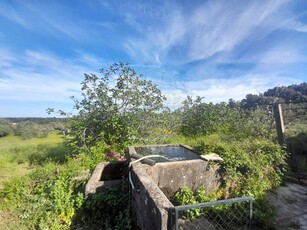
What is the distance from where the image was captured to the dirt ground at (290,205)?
3.99m

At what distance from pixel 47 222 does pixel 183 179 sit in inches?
118

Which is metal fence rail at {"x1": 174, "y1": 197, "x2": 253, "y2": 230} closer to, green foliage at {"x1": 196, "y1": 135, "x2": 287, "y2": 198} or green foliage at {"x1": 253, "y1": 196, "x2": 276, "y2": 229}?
green foliage at {"x1": 253, "y1": 196, "x2": 276, "y2": 229}

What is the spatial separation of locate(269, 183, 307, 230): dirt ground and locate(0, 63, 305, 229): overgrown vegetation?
0.81ft

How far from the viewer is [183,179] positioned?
470cm

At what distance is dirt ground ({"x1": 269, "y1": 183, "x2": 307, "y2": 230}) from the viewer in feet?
13.1

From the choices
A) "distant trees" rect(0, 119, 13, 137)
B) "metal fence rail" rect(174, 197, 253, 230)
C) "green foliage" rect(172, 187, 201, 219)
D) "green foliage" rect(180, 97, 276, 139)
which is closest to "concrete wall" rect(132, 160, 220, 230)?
"green foliage" rect(172, 187, 201, 219)

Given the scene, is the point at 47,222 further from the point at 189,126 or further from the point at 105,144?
the point at 189,126

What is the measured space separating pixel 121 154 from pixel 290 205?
514cm

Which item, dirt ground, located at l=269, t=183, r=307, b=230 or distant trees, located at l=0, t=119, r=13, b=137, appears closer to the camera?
dirt ground, located at l=269, t=183, r=307, b=230

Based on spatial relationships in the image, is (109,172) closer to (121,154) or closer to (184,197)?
(121,154)

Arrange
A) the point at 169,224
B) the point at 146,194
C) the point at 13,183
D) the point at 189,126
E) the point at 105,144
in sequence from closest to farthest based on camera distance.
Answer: the point at 169,224 → the point at 146,194 → the point at 13,183 → the point at 105,144 → the point at 189,126

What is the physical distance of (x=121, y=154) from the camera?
7.48m

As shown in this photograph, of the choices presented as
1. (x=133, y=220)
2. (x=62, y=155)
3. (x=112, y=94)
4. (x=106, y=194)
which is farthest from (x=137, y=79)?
(x=133, y=220)

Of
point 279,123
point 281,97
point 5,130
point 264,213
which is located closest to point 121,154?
point 264,213
